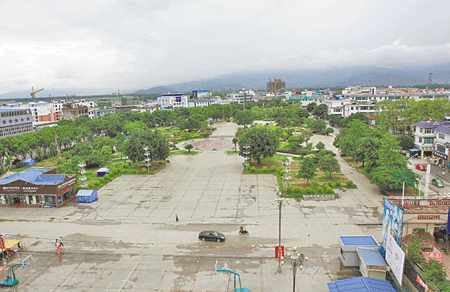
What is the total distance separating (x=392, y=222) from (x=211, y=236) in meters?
11.7

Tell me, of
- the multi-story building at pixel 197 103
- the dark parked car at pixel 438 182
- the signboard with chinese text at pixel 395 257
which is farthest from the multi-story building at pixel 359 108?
the multi-story building at pixel 197 103

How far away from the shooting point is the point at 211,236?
2181 centimetres

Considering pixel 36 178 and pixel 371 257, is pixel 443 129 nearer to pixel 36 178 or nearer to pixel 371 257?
pixel 371 257

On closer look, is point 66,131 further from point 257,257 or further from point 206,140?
point 257,257

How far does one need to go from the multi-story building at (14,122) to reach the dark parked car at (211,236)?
63054mm

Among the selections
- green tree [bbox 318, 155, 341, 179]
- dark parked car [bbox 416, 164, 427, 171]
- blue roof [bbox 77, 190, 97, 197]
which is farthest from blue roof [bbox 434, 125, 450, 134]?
blue roof [bbox 77, 190, 97, 197]

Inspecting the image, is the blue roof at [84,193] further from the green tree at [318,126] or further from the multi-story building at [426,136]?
the green tree at [318,126]

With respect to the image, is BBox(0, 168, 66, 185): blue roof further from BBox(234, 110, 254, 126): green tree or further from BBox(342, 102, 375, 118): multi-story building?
BBox(342, 102, 375, 118): multi-story building

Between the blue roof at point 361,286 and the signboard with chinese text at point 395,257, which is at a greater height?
the signboard with chinese text at point 395,257

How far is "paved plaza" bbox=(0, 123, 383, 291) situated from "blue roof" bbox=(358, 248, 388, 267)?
1.55 m

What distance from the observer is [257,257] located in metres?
19.6

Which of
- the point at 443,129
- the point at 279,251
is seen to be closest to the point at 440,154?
the point at 443,129

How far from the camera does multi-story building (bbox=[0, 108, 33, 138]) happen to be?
65188 millimetres

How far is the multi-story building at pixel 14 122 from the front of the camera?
6519cm
